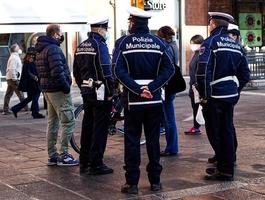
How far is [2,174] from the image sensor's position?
751cm

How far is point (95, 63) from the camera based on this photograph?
7.23 metres

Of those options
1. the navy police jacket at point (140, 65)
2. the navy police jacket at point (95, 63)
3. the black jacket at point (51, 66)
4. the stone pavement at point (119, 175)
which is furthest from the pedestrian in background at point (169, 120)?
the navy police jacket at point (140, 65)

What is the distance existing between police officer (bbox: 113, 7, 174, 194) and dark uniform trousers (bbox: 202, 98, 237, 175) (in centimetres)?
76

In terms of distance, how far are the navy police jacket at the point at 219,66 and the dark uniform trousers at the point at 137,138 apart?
0.73 meters

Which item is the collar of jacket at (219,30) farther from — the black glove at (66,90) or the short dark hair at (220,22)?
the black glove at (66,90)

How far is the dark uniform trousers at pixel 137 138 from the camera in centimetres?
638

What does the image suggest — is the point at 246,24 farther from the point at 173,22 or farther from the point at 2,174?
the point at 2,174

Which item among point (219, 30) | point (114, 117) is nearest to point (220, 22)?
point (219, 30)

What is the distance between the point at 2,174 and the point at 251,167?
3125mm

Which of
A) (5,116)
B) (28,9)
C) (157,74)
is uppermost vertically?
(28,9)

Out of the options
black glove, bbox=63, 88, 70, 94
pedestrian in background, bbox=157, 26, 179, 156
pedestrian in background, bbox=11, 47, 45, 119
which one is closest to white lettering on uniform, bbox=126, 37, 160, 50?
black glove, bbox=63, 88, 70, 94

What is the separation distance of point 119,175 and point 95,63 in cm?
138

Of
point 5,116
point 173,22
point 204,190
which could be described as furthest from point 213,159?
point 173,22

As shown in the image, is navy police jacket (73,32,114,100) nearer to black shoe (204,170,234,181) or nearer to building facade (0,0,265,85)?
black shoe (204,170,234,181)
